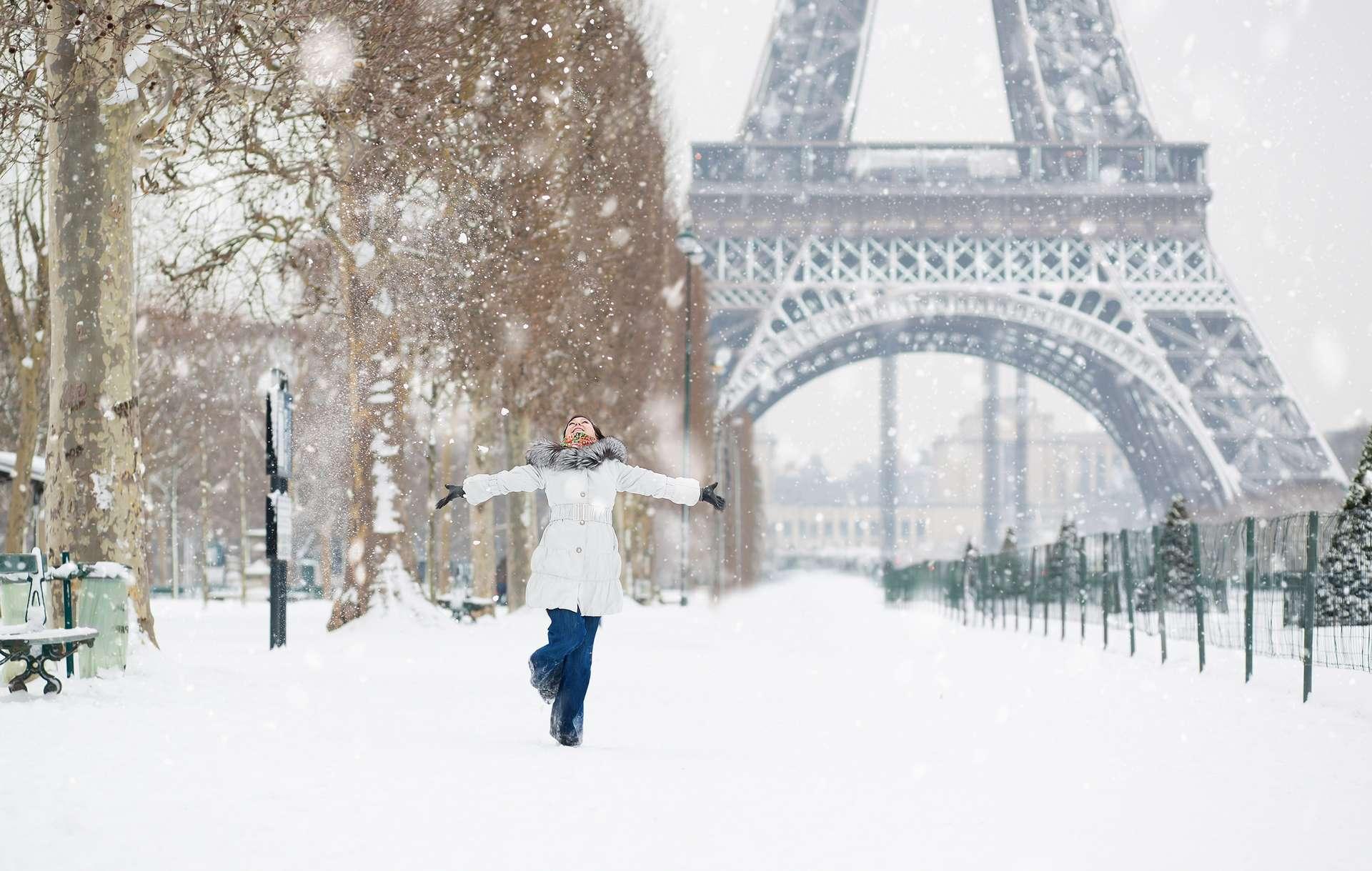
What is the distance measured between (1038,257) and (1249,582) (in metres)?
50.0

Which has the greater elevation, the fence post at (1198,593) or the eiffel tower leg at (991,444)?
the eiffel tower leg at (991,444)

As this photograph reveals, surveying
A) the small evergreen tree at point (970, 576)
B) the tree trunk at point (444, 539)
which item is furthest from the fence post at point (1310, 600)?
the small evergreen tree at point (970, 576)

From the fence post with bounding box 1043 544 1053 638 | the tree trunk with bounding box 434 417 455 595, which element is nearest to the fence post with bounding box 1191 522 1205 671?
the fence post with bounding box 1043 544 1053 638

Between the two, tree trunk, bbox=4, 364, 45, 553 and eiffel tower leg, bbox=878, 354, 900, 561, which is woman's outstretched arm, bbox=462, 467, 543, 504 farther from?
eiffel tower leg, bbox=878, 354, 900, 561

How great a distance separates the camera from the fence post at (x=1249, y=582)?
1308 cm

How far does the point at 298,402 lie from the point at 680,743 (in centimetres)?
2930

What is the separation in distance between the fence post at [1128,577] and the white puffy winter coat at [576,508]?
10230 mm

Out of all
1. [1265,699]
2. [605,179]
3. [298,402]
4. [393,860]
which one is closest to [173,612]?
[298,402]

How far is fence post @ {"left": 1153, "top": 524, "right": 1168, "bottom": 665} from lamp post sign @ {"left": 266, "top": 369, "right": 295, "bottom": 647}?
28.2 ft

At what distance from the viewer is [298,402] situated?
36.5 metres

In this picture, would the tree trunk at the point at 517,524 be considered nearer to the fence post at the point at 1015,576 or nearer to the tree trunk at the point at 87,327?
the fence post at the point at 1015,576

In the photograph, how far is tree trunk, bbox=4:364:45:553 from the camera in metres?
21.9

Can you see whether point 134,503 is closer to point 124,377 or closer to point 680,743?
→ point 124,377

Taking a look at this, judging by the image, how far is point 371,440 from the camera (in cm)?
1797
